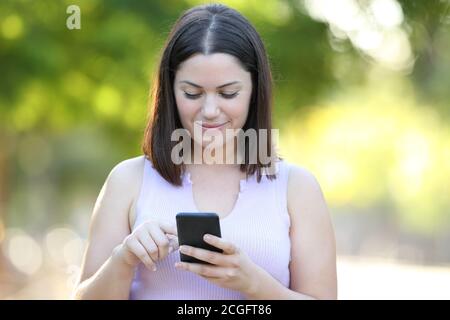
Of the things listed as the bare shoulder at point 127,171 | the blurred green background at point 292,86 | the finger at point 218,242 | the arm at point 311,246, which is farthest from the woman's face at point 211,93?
the blurred green background at point 292,86

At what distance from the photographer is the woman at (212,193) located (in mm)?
2357

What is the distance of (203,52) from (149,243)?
A: 2.10 feet

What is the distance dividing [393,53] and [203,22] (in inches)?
270

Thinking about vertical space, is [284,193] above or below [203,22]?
below

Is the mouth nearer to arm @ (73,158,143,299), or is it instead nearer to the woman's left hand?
arm @ (73,158,143,299)

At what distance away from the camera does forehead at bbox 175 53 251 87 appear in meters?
2.36

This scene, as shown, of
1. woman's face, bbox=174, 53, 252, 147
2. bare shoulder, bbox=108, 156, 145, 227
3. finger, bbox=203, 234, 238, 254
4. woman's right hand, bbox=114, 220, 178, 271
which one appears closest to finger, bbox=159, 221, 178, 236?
woman's right hand, bbox=114, 220, 178, 271

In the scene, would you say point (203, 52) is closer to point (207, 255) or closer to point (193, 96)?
point (193, 96)

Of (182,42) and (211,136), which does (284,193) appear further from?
(182,42)

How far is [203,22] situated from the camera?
2461mm

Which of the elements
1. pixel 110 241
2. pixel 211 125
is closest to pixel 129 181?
pixel 110 241

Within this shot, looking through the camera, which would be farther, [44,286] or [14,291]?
[44,286]

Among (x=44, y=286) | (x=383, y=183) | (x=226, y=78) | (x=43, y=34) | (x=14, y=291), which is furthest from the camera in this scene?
(x=383, y=183)

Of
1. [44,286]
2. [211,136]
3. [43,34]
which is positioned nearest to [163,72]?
[211,136]
